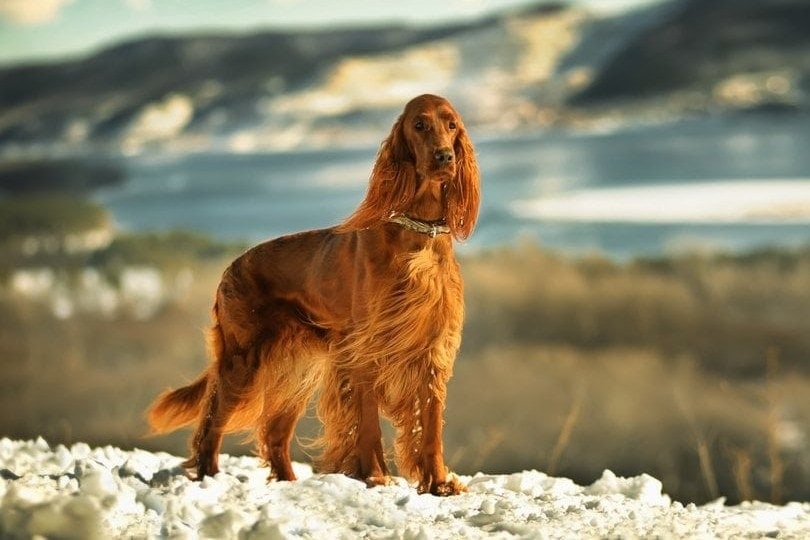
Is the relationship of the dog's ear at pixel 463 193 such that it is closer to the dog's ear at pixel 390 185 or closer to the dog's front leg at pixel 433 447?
the dog's ear at pixel 390 185

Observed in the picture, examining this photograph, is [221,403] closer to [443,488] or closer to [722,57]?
[443,488]

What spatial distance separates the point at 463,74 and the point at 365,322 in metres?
4.52

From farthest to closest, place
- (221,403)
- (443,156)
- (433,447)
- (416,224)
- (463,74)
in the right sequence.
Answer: (463,74)
(221,403)
(433,447)
(416,224)
(443,156)

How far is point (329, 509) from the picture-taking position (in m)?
3.13

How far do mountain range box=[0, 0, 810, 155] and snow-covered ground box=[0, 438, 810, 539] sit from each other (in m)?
4.01

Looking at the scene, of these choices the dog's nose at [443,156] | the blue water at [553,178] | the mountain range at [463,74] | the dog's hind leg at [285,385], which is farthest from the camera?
the mountain range at [463,74]

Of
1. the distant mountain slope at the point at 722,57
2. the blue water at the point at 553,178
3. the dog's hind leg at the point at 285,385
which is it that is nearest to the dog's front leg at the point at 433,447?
the dog's hind leg at the point at 285,385

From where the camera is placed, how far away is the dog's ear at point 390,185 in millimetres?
3184

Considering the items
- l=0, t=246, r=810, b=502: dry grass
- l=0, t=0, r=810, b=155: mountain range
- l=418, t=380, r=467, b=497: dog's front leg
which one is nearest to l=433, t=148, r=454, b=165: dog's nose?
l=418, t=380, r=467, b=497: dog's front leg

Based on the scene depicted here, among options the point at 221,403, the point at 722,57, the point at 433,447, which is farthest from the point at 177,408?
the point at 722,57

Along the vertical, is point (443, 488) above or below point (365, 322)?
below

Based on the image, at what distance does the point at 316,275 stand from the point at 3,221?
504 cm

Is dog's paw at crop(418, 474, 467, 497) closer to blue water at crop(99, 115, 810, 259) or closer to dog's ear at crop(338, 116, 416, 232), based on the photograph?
dog's ear at crop(338, 116, 416, 232)

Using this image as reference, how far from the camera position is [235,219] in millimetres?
7531
